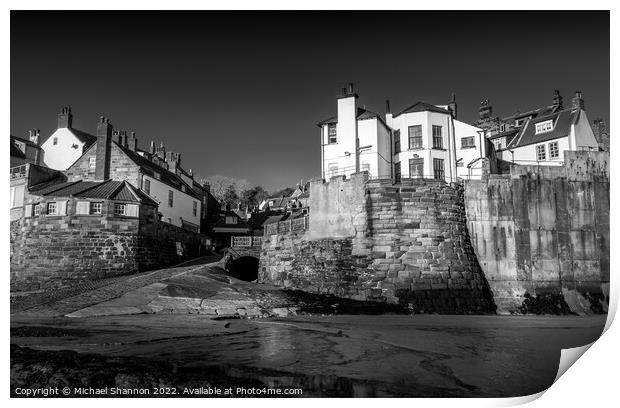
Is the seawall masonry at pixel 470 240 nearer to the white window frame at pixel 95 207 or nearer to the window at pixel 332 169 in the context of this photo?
the window at pixel 332 169

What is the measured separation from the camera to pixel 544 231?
1443cm

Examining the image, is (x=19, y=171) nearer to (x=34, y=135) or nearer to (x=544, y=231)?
(x=34, y=135)

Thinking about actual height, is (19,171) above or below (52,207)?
above

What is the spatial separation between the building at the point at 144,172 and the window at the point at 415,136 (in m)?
9.94

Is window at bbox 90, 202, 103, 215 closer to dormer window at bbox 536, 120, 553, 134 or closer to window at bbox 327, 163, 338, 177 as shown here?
window at bbox 327, 163, 338, 177

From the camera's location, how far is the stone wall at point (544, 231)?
13.4 m

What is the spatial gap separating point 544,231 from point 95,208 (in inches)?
610

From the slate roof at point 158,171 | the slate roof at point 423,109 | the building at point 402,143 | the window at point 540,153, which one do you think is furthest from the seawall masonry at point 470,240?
the slate roof at point 158,171

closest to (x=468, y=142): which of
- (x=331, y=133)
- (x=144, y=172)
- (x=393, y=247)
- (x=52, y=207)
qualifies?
(x=331, y=133)

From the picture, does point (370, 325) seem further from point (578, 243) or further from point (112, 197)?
point (112, 197)

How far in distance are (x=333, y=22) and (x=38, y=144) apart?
230 inches

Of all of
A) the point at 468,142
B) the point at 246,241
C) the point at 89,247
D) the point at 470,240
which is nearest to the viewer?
the point at 470,240

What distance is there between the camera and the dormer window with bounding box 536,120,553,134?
21.5 m

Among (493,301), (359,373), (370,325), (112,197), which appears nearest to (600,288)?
(493,301)
